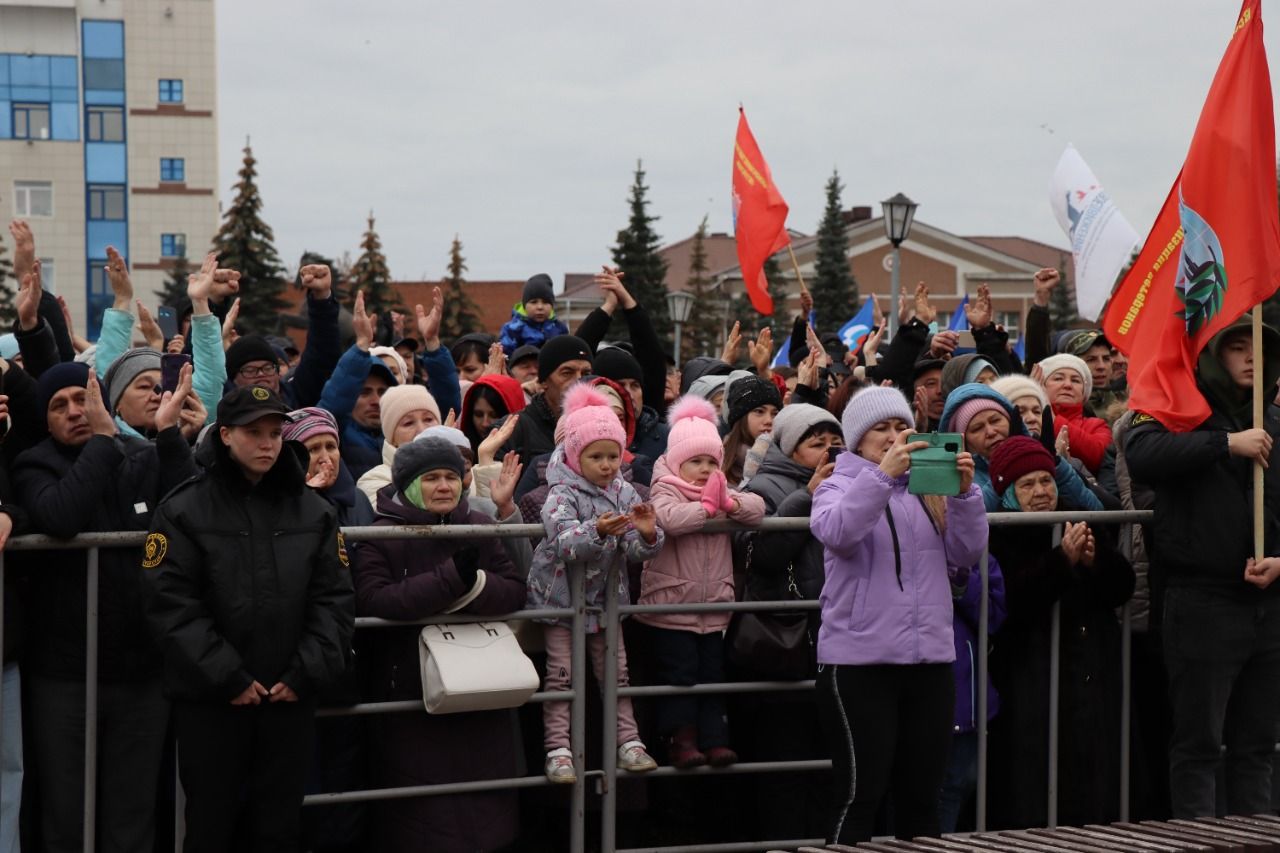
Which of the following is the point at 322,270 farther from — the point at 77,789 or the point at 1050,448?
the point at 1050,448

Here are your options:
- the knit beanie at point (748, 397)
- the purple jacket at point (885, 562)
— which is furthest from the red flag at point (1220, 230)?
the knit beanie at point (748, 397)

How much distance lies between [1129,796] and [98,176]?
2965 inches

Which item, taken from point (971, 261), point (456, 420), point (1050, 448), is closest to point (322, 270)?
point (456, 420)

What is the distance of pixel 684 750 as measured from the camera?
6.95 m

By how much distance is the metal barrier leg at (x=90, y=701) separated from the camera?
6031mm

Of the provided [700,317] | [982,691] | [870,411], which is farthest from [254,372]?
[700,317]

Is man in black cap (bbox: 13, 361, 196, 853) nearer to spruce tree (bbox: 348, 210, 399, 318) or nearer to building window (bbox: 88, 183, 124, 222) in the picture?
spruce tree (bbox: 348, 210, 399, 318)

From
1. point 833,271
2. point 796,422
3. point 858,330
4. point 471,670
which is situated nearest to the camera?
point 471,670

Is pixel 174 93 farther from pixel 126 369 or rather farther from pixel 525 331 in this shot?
pixel 126 369

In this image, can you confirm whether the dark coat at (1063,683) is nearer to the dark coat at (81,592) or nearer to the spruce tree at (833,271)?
the dark coat at (81,592)

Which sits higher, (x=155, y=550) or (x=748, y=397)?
(x=748, y=397)

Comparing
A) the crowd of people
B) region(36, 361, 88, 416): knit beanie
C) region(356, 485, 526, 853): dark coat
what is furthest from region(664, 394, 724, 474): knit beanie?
region(36, 361, 88, 416): knit beanie

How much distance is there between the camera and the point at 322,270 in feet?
27.2

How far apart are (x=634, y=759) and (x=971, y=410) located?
88.0 inches
